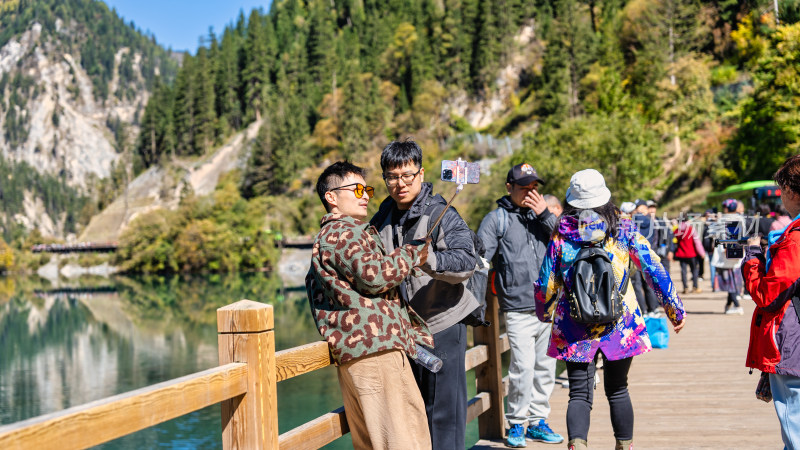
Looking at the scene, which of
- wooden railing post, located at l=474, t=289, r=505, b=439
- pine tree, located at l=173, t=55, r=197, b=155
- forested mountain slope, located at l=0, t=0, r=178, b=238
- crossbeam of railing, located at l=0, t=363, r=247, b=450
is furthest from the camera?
forested mountain slope, located at l=0, t=0, r=178, b=238

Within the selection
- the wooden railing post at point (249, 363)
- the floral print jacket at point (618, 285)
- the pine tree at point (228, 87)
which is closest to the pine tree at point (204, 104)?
the pine tree at point (228, 87)

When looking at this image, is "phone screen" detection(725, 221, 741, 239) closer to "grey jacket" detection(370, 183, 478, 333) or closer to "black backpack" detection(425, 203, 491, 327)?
"black backpack" detection(425, 203, 491, 327)

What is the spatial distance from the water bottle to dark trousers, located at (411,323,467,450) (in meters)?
0.22

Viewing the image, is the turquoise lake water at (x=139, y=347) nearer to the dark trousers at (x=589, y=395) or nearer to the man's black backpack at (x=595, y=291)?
the dark trousers at (x=589, y=395)

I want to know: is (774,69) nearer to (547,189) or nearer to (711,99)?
(547,189)

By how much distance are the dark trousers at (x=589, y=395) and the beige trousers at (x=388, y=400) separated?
3.50 ft

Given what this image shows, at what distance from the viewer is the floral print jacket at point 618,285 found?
3.70m

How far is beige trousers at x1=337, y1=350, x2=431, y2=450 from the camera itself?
3.00 m

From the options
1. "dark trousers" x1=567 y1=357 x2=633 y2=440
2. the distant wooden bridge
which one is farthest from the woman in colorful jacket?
the distant wooden bridge

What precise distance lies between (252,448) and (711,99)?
4773cm

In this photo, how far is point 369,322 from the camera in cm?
298

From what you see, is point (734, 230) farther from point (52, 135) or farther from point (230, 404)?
point (52, 135)

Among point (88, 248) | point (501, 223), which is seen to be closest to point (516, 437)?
point (501, 223)

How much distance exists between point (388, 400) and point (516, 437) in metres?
2.15
